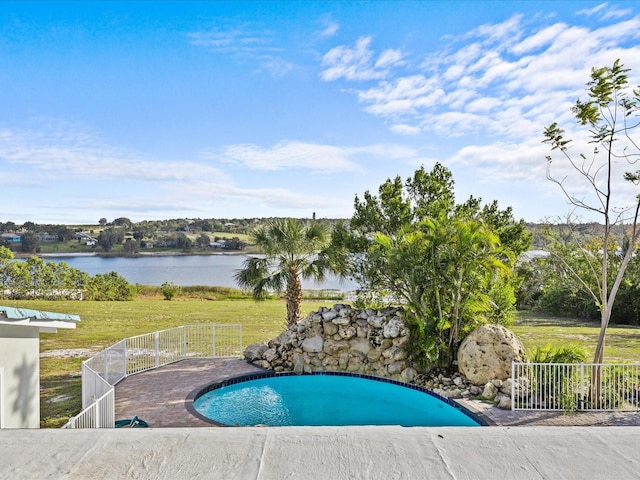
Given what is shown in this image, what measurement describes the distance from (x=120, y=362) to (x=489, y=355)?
398 inches

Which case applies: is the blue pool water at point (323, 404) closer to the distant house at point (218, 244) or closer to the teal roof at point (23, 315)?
the teal roof at point (23, 315)

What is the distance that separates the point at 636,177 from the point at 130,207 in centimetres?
7275

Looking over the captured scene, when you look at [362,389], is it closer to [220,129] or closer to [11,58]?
[220,129]

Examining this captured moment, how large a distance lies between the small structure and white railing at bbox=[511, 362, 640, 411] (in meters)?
9.26

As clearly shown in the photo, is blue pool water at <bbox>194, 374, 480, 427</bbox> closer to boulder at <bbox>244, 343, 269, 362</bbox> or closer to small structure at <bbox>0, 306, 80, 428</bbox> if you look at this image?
boulder at <bbox>244, 343, 269, 362</bbox>

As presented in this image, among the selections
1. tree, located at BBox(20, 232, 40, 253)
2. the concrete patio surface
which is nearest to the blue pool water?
the concrete patio surface

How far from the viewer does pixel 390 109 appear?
18.2 m

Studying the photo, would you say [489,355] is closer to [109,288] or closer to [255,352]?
[255,352]

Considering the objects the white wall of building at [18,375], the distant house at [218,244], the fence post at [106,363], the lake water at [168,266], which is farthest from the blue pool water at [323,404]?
the distant house at [218,244]

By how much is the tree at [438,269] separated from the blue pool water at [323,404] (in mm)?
1582

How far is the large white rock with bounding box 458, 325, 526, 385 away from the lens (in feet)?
38.5

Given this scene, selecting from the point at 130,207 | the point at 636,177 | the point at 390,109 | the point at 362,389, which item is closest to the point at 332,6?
the point at 390,109

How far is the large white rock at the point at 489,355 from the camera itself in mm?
11727

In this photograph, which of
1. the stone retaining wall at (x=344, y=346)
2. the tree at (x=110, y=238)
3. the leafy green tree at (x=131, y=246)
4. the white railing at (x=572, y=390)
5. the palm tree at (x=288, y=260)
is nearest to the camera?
the white railing at (x=572, y=390)
